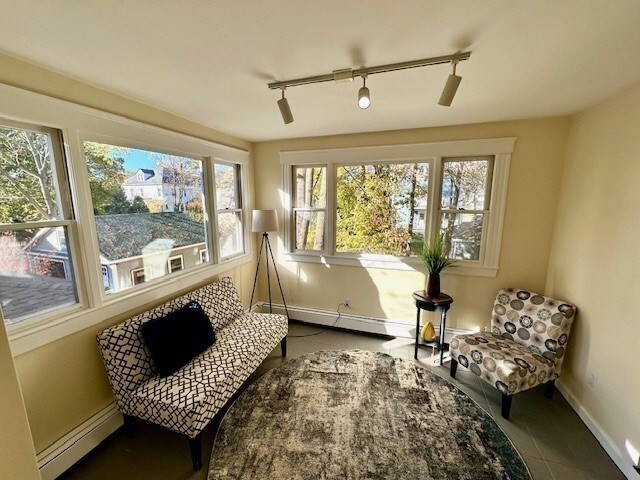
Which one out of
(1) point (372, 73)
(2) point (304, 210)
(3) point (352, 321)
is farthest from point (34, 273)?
(3) point (352, 321)

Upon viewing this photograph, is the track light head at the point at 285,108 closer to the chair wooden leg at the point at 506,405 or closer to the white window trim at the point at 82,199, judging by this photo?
the white window trim at the point at 82,199

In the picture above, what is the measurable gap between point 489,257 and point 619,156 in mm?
1221

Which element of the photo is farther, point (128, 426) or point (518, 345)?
point (518, 345)

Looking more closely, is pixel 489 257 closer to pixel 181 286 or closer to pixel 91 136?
Answer: pixel 181 286

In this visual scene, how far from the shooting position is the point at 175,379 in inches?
68.8

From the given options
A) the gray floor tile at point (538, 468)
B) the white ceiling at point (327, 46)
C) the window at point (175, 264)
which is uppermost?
the white ceiling at point (327, 46)

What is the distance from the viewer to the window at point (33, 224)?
1.44 metres

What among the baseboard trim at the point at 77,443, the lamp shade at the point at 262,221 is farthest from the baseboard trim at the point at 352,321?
the baseboard trim at the point at 77,443

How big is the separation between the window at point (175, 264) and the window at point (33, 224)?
765mm

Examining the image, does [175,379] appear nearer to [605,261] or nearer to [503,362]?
[503,362]

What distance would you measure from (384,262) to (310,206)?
1160 millimetres

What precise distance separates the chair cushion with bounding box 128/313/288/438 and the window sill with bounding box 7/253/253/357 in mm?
570

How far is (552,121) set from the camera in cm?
238

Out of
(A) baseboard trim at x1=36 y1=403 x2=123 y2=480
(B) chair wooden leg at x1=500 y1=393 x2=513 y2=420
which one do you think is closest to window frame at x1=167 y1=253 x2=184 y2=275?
Answer: (A) baseboard trim at x1=36 y1=403 x2=123 y2=480
